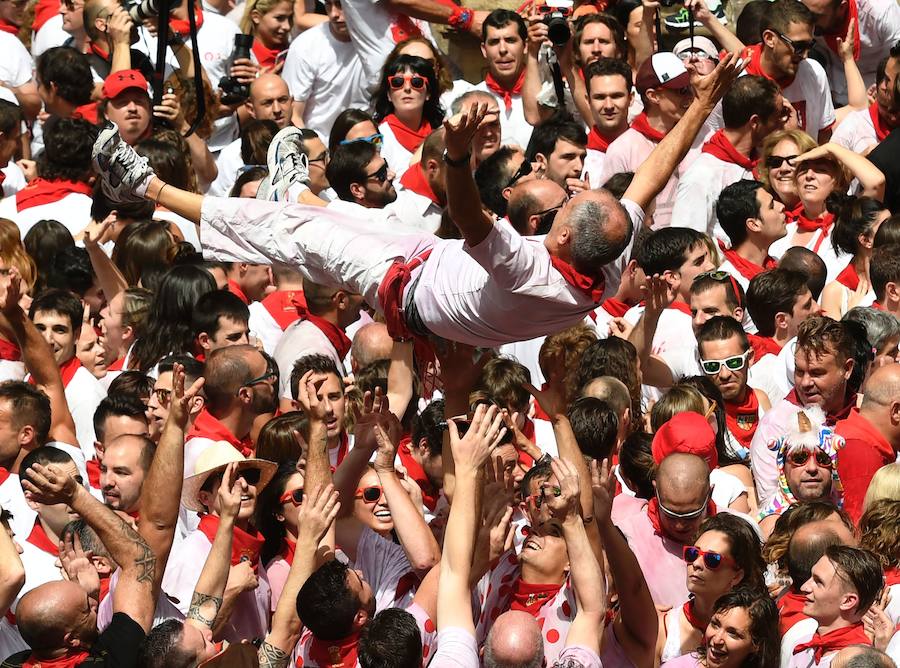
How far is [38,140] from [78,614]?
→ 719cm

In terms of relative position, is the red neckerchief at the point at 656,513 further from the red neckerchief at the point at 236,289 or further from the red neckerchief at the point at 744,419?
the red neckerchief at the point at 236,289

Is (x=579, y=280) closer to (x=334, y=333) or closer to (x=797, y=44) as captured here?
(x=334, y=333)

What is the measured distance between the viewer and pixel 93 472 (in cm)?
800

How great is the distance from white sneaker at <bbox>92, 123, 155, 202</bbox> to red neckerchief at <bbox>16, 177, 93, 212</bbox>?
85.5 inches

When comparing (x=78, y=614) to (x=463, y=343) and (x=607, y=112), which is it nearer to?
(x=463, y=343)

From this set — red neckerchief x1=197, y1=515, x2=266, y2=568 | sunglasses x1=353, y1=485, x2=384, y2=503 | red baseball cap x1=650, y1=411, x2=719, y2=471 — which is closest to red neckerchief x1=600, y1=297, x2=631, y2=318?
red baseball cap x1=650, y1=411, x2=719, y2=471

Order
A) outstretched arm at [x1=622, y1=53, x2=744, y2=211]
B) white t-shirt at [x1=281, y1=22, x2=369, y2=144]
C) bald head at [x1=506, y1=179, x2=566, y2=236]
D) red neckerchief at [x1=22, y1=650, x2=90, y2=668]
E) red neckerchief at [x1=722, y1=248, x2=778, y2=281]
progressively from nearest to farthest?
red neckerchief at [x1=22, y1=650, x2=90, y2=668]
outstretched arm at [x1=622, y1=53, x2=744, y2=211]
bald head at [x1=506, y1=179, x2=566, y2=236]
red neckerchief at [x1=722, y1=248, x2=778, y2=281]
white t-shirt at [x1=281, y1=22, x2=369, y2=144]

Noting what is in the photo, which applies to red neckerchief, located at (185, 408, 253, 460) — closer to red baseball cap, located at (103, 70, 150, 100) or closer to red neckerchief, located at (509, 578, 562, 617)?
red neckerchief, located at (509, 578, 562, 617)

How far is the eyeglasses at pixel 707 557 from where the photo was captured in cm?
622

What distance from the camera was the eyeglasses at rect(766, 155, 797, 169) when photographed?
973cm

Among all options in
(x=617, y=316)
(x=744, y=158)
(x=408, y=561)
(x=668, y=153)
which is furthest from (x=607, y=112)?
(x=408, y=561)

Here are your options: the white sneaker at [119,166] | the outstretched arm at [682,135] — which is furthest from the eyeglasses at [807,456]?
the white sneaker at [119,166]

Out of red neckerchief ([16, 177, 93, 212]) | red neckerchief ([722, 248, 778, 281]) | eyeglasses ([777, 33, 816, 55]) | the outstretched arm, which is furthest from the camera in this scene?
eyeglasses ([777, 33, 816, 55])

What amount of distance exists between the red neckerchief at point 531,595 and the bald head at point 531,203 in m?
2.15
